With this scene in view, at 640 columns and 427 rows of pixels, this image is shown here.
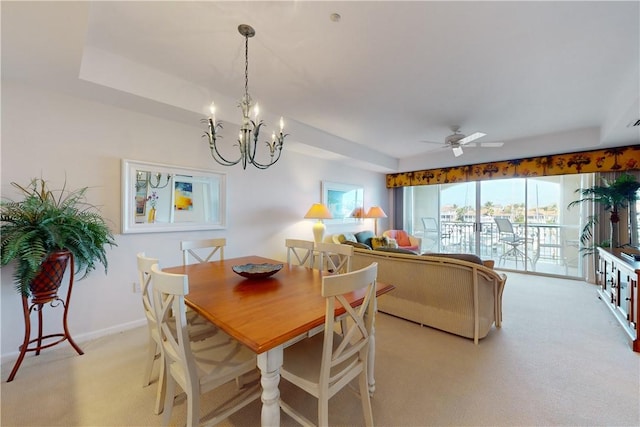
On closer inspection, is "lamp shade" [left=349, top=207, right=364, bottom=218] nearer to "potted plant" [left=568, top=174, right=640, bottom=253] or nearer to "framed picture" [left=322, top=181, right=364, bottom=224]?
"framed picture" [left=322, top=181, right=364, bottom=224]

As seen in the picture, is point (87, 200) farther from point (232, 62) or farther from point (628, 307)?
point (628, 307)

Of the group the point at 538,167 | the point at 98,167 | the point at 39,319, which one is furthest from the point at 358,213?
the point at 39,319

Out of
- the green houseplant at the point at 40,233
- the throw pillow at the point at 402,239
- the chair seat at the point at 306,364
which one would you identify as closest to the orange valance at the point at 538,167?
the throw pillow at the point at 402,239

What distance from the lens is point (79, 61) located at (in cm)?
182

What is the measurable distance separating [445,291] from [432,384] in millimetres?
896

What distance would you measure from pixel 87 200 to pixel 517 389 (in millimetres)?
3767

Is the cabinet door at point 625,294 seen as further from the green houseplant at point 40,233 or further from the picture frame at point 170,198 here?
the green houseplant at point 40,233

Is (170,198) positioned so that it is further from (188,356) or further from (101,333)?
(188,356)

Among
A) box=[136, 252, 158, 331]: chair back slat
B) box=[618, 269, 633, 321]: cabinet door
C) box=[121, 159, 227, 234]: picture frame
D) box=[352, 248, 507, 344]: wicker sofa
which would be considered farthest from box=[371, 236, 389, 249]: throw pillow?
box=[136, 252, 158, 331]: chair back slat

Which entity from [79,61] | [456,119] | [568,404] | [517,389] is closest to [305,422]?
[517,389]

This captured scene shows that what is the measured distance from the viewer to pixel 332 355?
1.25 meters

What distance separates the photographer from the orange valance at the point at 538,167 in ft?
12.6

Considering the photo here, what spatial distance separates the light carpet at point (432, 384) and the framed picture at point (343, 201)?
2.65m

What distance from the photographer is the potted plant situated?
11.6 feet
